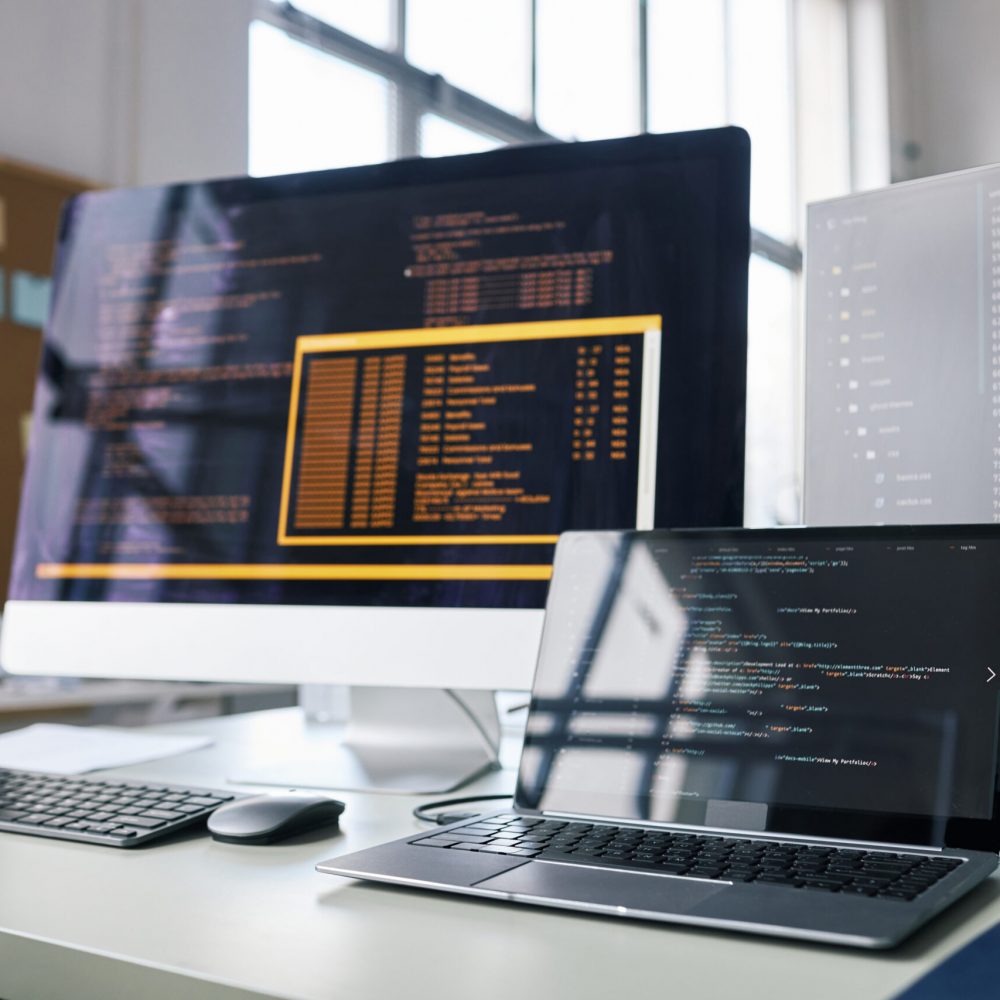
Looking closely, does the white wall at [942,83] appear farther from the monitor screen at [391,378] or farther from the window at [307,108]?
the monitor screen at [391,378]

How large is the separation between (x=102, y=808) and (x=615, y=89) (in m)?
4.15

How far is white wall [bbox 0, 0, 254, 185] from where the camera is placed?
221 cm

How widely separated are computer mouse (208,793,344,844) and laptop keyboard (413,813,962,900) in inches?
4.2

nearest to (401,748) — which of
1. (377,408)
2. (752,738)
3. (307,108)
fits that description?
(377,408)

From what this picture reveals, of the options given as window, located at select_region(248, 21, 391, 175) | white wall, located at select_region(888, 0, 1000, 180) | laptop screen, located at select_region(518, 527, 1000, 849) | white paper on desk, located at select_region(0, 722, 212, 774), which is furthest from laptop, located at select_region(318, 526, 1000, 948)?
white wall, located at select_region(888, 0, 1000, 180)

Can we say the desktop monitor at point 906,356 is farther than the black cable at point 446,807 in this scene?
Yes

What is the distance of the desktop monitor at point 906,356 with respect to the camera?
79 cm

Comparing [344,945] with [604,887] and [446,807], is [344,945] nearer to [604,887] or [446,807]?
[604,887]

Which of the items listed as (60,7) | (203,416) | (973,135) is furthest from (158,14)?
(973,135)

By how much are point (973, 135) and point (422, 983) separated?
6.80 meters

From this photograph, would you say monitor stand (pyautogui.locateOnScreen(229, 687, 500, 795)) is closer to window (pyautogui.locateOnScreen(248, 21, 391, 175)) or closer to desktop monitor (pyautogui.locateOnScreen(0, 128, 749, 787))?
desktop monitor (pyautogui.locateOnScreen(0, 128, 749, 787))

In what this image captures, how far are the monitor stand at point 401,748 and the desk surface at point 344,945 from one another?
23cm

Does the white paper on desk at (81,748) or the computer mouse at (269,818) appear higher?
the computer mouse at (269,818)

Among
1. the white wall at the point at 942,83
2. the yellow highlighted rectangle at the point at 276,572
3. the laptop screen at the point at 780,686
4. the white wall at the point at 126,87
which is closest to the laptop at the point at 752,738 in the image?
the laptop screen at the point at 780,686
